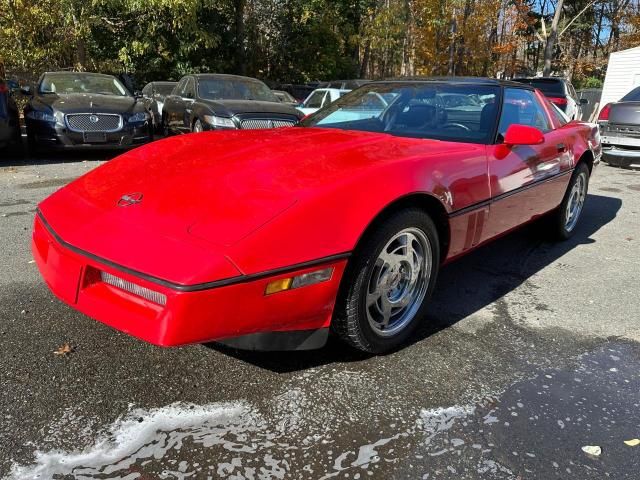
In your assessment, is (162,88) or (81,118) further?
(162,88)

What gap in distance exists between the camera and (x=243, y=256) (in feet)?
6.29

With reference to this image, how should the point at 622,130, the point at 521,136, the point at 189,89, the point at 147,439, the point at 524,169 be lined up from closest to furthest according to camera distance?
the point at 147,439 < the point at 521,136 < the point at 524,169 < the point at 622,130 < the point at 189,89

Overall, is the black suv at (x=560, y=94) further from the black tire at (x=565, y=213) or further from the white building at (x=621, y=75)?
the black tire at (x=565, y=213)

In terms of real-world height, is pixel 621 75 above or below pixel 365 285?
above

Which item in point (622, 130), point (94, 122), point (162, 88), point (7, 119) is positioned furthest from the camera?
point (162, 88)

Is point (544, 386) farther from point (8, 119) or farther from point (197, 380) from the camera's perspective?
point (8, 119)

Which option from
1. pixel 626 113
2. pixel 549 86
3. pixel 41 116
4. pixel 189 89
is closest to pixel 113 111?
pixel 41 116

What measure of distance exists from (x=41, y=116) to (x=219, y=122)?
8.56 ft

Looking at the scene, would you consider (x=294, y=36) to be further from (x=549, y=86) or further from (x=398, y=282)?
(x=398, y=282)

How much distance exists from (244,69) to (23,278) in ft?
67.0

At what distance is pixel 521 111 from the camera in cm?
378

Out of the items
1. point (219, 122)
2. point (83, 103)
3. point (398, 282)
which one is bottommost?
point (398, 282)

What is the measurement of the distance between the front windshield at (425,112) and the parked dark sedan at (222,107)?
441cm

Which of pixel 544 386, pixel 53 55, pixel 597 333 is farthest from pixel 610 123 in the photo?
pixel 53 55
